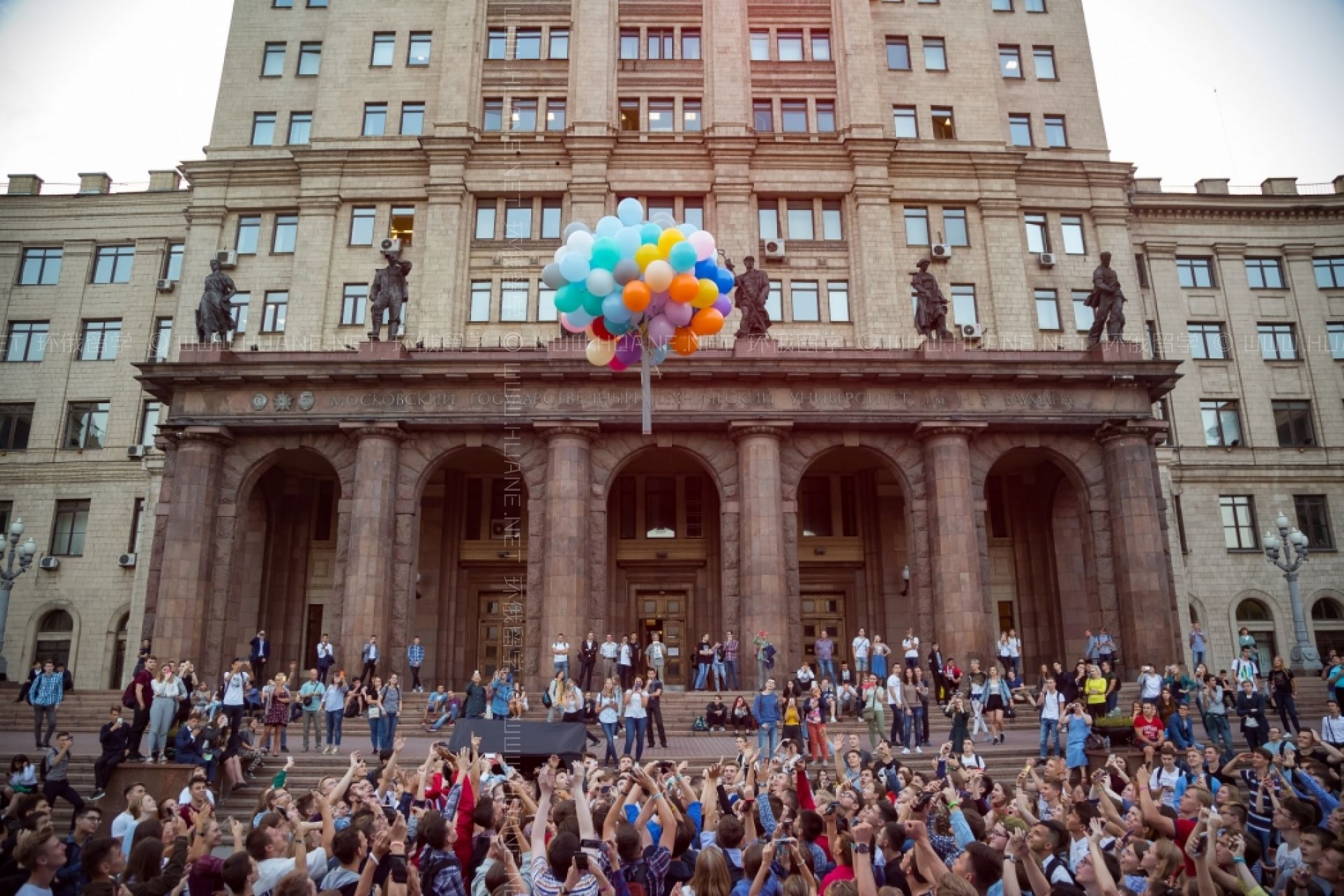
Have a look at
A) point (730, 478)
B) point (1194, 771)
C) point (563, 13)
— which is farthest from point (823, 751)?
point (563, 13)

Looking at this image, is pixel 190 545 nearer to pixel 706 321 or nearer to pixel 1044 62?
pixel 706 321

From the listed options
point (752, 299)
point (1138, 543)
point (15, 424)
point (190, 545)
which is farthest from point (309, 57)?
point (1138, 543)

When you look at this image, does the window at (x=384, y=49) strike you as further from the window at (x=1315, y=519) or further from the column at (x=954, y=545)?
the window at (x=1315, y=519)

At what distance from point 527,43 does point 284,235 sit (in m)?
14.1

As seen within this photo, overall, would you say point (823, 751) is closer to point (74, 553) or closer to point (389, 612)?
point (389, 612)

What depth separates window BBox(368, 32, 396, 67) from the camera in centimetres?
4406

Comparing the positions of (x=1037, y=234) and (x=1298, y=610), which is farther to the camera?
(x=1037, y=234)

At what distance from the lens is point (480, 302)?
40594mm

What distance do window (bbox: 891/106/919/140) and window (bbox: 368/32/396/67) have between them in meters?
23.3

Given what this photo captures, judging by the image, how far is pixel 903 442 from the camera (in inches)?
1366

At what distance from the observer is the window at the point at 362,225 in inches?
1646

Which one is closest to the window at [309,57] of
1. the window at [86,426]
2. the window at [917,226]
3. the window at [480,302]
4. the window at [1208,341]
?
the window at [480,302]

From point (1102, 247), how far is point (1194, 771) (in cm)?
3444

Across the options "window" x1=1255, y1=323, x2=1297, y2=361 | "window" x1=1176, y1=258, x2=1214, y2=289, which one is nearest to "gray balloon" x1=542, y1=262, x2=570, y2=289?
"window" x1=1176, y1=258, x2=1214, y2=289
